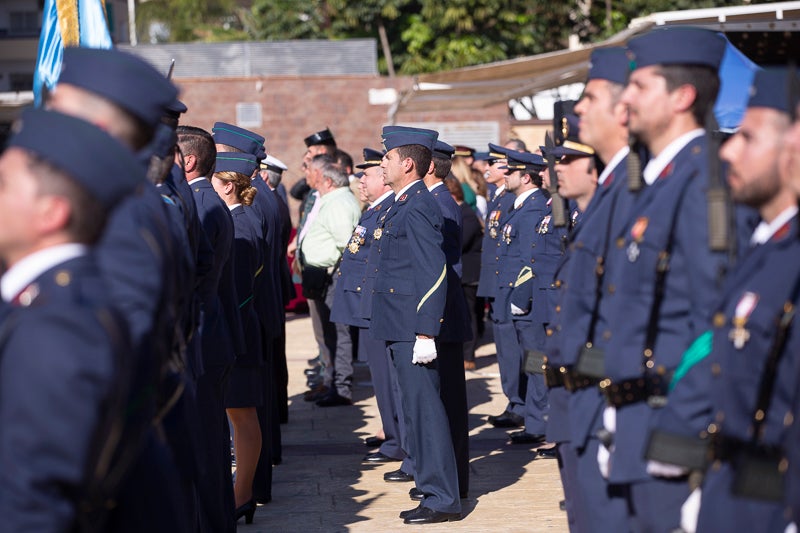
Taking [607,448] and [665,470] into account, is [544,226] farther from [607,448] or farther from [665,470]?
[665,470]

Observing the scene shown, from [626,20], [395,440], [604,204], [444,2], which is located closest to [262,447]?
[395,440]

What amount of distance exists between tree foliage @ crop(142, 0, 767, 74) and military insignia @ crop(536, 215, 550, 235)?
1960 cm

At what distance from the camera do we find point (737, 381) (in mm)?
3266

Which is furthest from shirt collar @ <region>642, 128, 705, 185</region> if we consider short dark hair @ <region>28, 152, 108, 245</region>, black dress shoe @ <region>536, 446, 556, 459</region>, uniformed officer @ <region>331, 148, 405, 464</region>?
black dress shoe @ <region>536, 446, 556, 459</region>

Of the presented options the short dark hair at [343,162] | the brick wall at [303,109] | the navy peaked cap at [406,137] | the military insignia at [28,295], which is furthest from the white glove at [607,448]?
the brick wall at [303,109]

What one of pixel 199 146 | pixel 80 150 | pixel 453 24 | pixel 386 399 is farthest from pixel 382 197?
pixel 453 24

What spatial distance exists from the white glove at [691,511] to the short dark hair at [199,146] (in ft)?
11.1

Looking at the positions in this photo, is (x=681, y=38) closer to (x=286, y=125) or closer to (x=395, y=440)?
(x=395, y=440)

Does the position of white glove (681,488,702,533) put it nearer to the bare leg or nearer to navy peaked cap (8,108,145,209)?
navy peaked cap (8,108,145,209)

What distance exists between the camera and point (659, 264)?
12.8 feet

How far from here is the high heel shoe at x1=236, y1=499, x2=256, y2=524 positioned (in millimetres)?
7020

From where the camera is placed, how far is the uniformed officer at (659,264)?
3.83m

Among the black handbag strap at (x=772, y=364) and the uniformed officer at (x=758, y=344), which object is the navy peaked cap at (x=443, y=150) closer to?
the uniformed officer at (x=758, y=344)

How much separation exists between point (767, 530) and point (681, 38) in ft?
5.46
